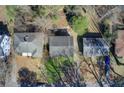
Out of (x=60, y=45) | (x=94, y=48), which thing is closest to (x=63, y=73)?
(x=60, y=45)

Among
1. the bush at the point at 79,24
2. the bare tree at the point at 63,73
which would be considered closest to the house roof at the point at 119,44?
the bush at the point at 79,24

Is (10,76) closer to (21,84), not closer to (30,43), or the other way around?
(21,84)

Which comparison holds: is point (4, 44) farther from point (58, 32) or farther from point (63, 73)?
point (63, 73)

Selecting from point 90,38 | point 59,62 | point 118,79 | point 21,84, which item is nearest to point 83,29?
point 90,38

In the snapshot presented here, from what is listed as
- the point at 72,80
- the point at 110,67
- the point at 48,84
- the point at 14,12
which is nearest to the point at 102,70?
the point at 110,67

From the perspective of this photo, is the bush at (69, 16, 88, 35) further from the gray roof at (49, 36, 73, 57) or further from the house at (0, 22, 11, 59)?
the house at (0, 22, 11, 59)

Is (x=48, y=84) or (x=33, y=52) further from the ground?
(x=33, y=52)

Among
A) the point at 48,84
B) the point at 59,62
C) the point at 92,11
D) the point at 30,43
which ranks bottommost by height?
the point at 48,84
